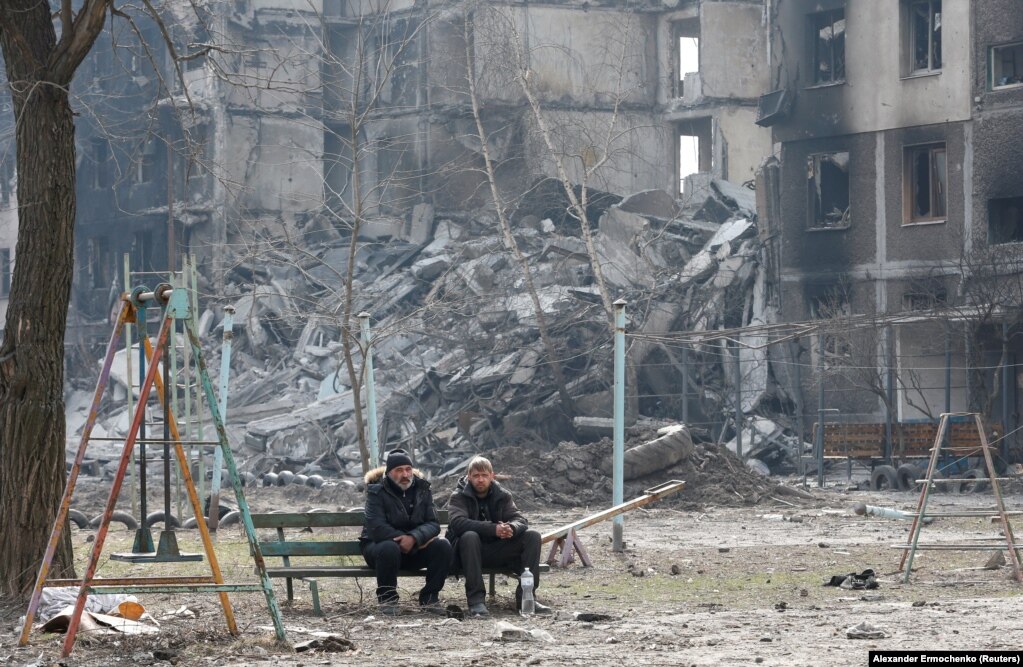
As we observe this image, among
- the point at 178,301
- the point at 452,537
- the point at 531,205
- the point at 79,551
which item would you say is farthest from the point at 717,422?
the point at 178,301

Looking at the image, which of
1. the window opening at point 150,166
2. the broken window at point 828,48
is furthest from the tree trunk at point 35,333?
the window opening at point 150,166

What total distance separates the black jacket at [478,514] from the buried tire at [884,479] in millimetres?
16835

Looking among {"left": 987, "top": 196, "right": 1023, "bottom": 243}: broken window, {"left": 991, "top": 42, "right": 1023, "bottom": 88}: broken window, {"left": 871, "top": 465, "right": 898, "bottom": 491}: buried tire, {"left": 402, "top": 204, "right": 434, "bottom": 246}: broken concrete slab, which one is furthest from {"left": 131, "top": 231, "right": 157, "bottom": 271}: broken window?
{"left": 871, "top": 465, "right": 898, "bottom": 491}: buried tire

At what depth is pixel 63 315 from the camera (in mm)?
10547

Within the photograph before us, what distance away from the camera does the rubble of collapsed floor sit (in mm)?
31297

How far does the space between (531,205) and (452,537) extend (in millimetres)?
33699

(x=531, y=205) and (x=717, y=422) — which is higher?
(x=531, y=205)

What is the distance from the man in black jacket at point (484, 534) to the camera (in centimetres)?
1042

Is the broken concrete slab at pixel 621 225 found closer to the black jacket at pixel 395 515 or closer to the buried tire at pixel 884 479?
the buried tire at pixel 884 479

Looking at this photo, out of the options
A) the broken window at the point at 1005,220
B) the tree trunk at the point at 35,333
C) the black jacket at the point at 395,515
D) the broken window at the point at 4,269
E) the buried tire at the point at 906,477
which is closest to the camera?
the tree trunk at the point at 35,333

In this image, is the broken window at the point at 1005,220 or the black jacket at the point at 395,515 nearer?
the black jacket at the point at 395,515

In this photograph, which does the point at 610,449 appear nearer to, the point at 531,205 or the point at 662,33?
the point at 531,205

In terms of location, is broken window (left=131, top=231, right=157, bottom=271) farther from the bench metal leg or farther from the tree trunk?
the bench metal leg

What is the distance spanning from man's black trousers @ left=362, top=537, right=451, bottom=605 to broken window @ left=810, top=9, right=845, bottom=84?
27.1 m
